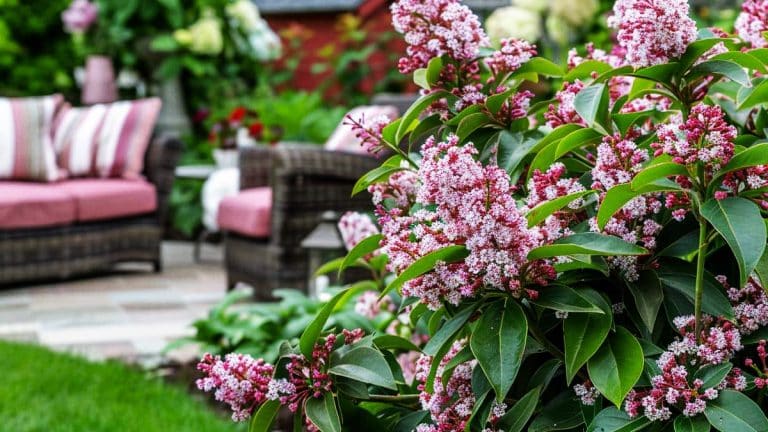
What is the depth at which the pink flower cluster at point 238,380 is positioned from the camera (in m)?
1.01

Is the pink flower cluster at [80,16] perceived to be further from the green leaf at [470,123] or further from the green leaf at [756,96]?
the green leaf at [756,96]

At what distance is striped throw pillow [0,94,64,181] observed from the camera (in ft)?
18.4

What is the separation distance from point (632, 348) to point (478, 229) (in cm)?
18

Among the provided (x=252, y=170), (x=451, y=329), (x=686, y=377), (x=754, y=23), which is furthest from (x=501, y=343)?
(x=252, y=170)

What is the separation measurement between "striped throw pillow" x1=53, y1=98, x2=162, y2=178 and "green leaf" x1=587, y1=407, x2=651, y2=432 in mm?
5256

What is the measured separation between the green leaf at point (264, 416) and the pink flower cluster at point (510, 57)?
0.45 m

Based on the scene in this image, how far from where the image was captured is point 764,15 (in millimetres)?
1262

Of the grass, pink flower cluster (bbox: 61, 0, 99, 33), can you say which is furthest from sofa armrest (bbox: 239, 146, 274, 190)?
pink flower cluster (bbox: 61, 0, 99, 33)

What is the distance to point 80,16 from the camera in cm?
731

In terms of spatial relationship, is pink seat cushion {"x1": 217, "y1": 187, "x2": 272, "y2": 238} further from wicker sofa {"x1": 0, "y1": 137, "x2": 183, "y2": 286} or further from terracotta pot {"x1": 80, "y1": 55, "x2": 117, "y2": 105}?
terracotta pot {"x1": 80, "y1": 55, "x2": 117, "y2": 105}

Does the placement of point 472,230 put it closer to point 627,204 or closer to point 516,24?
point 627,204

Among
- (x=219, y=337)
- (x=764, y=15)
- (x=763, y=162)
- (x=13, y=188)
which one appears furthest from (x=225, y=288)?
(x=763, y=162)

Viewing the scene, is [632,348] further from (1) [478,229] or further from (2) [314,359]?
(2) [314,359]

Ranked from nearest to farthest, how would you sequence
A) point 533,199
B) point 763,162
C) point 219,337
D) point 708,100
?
point 763,162, point 533,199, point 708,100, point 219,337
